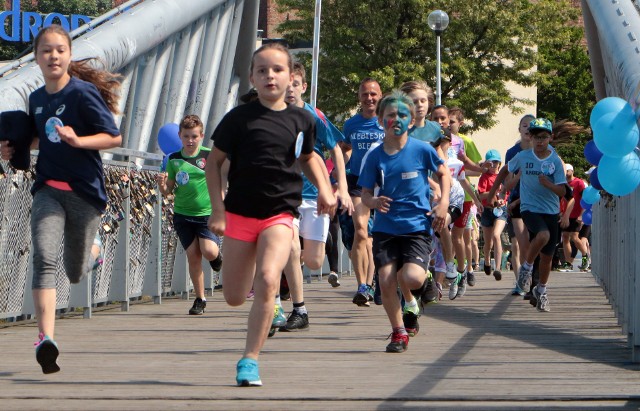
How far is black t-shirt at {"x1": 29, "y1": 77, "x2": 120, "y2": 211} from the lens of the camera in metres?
7.63

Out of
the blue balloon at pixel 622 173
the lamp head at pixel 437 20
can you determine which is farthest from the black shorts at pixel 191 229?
the lamp head at pixel 437 20

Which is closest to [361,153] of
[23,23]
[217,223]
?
[217,223]

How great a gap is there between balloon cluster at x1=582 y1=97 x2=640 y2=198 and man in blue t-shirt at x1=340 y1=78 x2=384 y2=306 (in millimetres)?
5071

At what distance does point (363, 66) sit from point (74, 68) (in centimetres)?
4185

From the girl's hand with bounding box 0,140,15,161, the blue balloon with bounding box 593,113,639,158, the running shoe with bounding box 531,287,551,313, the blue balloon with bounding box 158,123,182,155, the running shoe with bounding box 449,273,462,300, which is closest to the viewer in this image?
the blue balloon with bounding box 593,113,639,158

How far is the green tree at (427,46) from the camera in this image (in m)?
48.6

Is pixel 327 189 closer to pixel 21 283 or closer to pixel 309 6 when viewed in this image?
pixel 21 283

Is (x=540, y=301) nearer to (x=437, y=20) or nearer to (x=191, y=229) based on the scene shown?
(x=191, y=229)

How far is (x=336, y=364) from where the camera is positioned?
26.4 ft

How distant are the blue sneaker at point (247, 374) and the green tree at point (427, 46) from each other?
41377 mm

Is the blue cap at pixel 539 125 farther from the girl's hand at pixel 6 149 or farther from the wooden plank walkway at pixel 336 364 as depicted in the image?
the girl's hand at pixel 6 149

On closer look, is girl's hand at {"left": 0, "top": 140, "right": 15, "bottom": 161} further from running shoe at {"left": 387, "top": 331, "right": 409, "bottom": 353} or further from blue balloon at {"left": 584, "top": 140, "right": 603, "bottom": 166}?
blue balloon at {"left": 584, "top": 140, "right": 603, "bottom": 166}

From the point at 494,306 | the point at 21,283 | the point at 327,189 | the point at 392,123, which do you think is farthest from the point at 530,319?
the point at 327,189

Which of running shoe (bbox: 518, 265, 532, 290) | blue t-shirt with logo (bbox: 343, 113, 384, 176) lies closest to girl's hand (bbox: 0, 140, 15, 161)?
blue t-shirt with logo (bbox: 343, 113, 384, 176)
